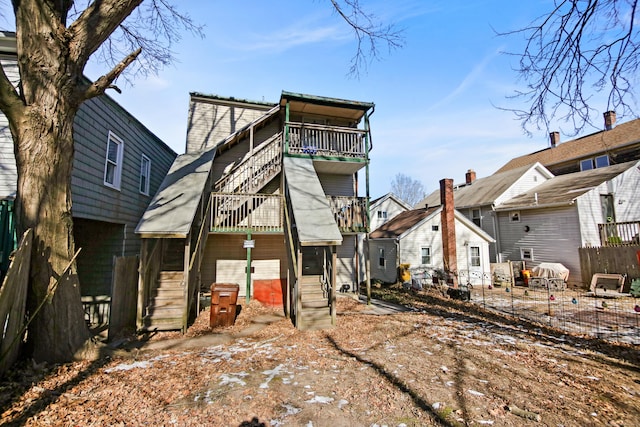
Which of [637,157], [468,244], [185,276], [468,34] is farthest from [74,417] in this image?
[637,157]

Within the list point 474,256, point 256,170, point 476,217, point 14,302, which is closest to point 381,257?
point 474,256

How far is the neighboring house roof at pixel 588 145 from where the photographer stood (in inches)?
822

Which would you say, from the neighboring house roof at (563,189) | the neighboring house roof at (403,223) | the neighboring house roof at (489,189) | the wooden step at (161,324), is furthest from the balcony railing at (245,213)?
the neighboring house roof at (563,189)

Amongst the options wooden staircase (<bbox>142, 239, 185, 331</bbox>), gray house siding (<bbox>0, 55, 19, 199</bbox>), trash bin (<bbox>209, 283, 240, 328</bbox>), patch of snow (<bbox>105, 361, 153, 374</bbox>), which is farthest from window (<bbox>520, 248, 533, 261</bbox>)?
gray house siding (<bbox>0, 55, 19, 199</bbox>)

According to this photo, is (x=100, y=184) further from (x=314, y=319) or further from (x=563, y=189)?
(x=563, y=189)

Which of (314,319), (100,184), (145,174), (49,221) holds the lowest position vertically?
(314,319)

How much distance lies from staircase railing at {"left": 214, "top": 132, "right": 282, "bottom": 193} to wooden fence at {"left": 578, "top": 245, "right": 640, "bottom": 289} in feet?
54.5

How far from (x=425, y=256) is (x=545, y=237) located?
749cm

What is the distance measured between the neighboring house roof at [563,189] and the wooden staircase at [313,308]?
15.8 metres

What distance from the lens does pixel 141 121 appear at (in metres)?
10.6

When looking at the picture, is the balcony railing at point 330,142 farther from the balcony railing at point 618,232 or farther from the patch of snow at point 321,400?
the balcony railing at point 618,232

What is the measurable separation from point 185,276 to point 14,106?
15.2 ft

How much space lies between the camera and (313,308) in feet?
26.7

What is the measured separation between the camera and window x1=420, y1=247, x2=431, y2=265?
55.2 feet
